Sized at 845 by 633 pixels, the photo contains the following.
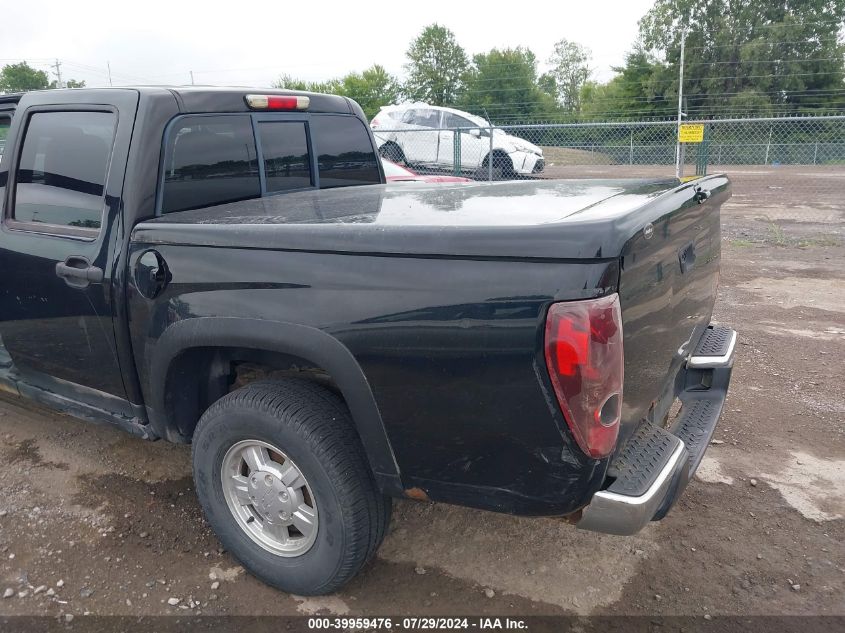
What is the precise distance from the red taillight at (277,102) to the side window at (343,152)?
0.39 ft

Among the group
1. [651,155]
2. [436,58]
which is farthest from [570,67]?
[651,155]

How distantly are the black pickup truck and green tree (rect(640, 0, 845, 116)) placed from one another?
42078 mm

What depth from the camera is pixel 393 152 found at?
16.7 metres

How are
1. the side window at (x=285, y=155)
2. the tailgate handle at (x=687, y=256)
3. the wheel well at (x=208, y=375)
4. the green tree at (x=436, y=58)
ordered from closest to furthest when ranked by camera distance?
the tailgate handle at (x=687, y=256), the wheel well at (x=208, y=375), the side window at (x=285, y=155), the green tree at (x=436, y=58)

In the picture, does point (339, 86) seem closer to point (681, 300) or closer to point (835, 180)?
point (835, 180)

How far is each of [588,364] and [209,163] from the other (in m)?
2.10

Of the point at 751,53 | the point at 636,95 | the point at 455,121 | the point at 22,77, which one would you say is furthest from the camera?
the point at 22,77

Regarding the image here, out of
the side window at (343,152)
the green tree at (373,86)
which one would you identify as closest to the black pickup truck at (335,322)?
the side window at (343,152)

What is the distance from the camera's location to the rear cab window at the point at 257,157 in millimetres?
3047

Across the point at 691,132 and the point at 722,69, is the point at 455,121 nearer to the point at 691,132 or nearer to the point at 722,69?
the point at 691,132

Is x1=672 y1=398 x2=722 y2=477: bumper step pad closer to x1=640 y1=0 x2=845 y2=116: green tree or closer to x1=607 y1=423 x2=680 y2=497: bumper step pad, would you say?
x1=607 y1=423 x2=680 y2=497: bumper step pad

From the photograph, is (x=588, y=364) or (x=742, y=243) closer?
(x=588, y=364)

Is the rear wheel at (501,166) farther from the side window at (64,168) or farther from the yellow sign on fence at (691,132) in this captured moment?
the side window at (64,168)

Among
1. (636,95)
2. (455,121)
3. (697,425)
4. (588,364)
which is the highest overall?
(636,95)
